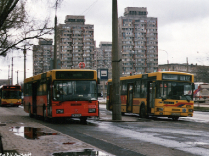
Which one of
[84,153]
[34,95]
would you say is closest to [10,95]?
[34,95]

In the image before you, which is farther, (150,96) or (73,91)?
(150,96)

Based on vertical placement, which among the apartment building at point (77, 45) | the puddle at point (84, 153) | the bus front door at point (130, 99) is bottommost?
the puddle at point (84, 153)

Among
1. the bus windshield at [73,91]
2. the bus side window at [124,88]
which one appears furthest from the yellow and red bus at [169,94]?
the bus windshield at [73,91]

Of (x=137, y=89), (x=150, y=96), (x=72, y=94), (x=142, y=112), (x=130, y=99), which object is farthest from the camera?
(x=130, y=99)

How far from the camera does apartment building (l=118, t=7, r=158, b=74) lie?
5955 inches

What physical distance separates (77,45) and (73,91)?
137 m

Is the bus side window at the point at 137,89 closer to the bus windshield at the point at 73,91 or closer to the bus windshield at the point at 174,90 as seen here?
the bus windshield at the point at 174,90

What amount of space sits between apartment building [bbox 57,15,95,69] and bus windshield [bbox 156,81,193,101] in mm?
130972

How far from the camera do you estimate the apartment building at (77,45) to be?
153m

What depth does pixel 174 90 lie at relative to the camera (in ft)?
71.2

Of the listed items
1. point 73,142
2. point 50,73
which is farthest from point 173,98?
point 73,142

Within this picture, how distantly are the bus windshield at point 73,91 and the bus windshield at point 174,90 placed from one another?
441 centimetres

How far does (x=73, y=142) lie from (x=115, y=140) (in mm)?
1779

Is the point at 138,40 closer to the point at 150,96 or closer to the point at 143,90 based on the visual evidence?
the point at 143,90
